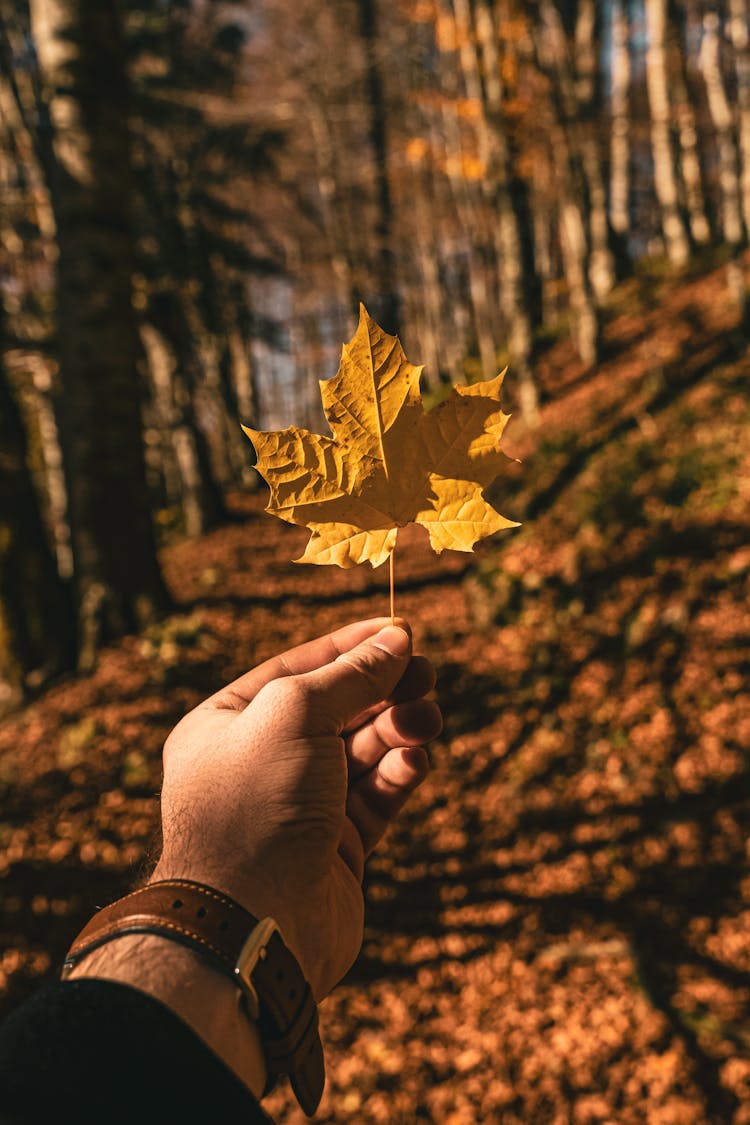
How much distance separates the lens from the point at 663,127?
11.7m

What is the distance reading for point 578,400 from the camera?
977cm

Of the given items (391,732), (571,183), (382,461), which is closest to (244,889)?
(391,732)

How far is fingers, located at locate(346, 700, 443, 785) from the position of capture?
1695 mm

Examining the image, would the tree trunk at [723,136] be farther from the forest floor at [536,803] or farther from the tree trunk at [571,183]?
the forest floor at [536,803]

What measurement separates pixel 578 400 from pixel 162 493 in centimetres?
1194

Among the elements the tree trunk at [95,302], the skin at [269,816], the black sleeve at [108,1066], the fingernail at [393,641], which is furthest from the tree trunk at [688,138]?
the black sleeve at [108,1066]

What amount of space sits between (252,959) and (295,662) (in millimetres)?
748

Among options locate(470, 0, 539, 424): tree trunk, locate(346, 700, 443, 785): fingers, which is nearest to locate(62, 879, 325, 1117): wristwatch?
locate(346, 700, 443, 785): fingers

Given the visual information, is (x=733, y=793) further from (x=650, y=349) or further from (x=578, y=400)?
(x=578, y=400)

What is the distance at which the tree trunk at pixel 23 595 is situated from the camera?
5883 millimetres

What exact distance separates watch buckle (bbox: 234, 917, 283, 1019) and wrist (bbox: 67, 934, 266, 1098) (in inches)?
0.6

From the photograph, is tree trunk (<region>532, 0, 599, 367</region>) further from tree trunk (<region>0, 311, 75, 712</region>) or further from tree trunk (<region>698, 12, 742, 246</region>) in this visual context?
tree trunk (<region>0, 311, 75, 712</region>)

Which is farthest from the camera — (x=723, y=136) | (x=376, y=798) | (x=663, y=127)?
(x=663, y=127)

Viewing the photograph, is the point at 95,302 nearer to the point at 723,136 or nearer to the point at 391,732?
the point at 391,732
